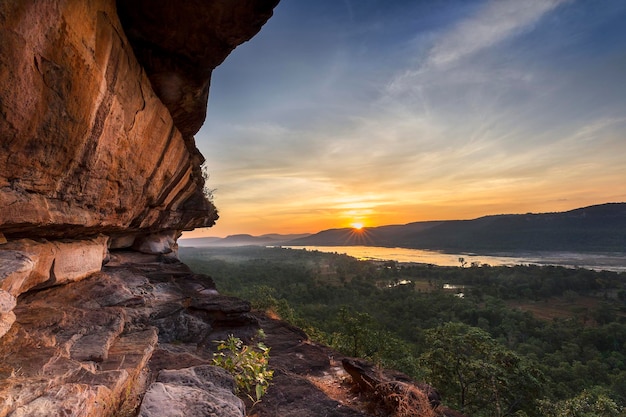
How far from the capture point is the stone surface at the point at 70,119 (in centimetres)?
395

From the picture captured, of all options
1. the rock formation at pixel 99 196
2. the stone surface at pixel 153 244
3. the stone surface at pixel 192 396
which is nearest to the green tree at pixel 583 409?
the rock formation at pixel 99 196

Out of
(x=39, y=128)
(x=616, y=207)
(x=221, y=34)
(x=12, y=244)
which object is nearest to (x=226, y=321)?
(x=12, y=244)

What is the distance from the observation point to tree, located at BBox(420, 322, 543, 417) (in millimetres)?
15219

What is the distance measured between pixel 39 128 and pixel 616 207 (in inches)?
10876

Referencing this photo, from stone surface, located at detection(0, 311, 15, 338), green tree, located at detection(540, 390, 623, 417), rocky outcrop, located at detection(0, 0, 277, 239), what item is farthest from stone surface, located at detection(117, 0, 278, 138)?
green tree, located at detection(540, 390, 623, 417)

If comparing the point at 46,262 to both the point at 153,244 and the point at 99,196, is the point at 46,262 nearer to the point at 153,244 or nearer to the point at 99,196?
the point at 99,196

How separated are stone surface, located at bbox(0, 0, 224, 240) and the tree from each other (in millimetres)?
16559

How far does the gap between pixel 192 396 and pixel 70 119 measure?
15.1 feet

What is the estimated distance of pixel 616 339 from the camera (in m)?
42.7

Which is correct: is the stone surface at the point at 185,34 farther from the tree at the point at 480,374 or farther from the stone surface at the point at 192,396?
the tree at the point at 480,374

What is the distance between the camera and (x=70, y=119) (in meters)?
4.93

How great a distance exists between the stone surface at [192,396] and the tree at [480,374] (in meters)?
14.5

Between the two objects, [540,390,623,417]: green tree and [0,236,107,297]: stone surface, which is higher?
Answer: [0,236,107,297]: stone surface

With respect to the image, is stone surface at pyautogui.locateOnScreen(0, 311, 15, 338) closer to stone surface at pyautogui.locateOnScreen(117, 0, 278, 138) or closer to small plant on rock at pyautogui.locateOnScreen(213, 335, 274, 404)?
small plant on rock at pyautogui.locateOnScreen(213, 335, 274, 404)
